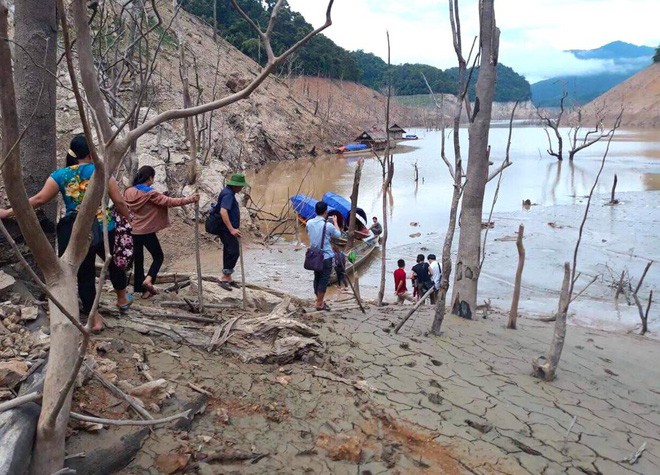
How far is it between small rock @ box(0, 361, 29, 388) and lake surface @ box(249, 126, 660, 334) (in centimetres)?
874

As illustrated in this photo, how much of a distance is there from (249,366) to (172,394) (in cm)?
81

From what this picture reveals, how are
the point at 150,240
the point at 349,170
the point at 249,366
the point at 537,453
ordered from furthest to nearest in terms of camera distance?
the point at 349,170 < the point at 150,240 < the point at 249,366 < the point at 537,453

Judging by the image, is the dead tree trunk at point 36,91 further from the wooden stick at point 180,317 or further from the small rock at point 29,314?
the wooden stick at point 180,317

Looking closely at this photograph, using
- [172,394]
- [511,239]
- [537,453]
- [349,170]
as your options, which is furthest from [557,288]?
[349,170]

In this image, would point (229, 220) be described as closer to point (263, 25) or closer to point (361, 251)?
point (361, 251)

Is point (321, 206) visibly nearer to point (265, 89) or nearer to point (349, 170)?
point (349, 170)

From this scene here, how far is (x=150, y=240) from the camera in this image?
199 inches

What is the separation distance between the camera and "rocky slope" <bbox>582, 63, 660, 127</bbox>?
64625 millimetres

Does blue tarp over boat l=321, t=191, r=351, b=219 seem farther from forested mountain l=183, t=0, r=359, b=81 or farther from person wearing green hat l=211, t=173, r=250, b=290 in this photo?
forested mountain l=183, t=0, r=359, b=81

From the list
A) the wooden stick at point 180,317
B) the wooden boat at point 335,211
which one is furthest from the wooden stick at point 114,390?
the wooden boat at point 335,211

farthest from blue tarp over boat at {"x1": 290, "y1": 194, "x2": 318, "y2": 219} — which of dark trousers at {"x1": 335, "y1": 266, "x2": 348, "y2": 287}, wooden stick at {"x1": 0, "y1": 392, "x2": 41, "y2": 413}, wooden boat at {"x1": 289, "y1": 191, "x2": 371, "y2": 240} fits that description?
wooden stick at {"x1": 0, "y1": 392, "x2": 41, "y2": 413}

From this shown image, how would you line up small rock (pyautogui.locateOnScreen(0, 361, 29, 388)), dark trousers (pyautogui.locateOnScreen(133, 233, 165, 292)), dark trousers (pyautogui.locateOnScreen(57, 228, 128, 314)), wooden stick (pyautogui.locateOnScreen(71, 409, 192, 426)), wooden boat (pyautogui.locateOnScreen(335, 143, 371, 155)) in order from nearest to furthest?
wooden stick (pyautogui.locateOnScreen(71, 409, 192, 426)), small rock (pyautogui.locateOnScreen(0, 361, 29, 388)), dark trousers (pyautogui.locateOnScreen(57, 228, 128, 314)), dark trousers (pyautogui.locateOnScreen(133, 233, 165, 292)), wooden boat (pyautogui.locateOnScreen(335, 143, 371, 155))

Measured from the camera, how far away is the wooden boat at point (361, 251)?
12019 millimetres

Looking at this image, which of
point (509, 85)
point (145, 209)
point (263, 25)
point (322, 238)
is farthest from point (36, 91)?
point (509, 85)
